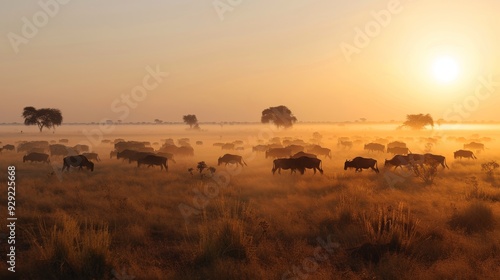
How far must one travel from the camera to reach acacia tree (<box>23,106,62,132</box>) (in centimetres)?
7694

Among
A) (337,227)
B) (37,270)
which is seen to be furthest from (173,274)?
(337,227)

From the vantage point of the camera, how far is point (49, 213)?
42.3ft

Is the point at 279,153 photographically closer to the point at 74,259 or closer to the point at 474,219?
the point at 474,219

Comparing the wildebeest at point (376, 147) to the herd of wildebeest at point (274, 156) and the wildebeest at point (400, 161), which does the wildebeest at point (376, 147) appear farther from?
the wildebeest at point (400, 161)

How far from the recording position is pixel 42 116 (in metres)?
78.8

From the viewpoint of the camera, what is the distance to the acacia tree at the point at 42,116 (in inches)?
3029

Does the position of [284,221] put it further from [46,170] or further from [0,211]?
[46,170]

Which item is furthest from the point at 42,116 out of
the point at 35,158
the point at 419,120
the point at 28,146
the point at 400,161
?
the point at 419,120

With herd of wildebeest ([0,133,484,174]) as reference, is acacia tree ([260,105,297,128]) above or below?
above

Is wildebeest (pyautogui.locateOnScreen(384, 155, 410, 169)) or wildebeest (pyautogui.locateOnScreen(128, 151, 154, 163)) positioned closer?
wildebeest (pyautogui.locateOnScreen(384, 155, 410, 169))

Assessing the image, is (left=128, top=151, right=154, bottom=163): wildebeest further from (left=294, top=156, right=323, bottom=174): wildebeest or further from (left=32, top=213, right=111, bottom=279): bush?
(left=32, top=213, right=111, bottom=279): bush

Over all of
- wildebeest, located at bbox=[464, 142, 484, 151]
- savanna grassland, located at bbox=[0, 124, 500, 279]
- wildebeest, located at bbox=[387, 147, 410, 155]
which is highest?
wildebeest, located at bbox=[464, 142, 484, 151]

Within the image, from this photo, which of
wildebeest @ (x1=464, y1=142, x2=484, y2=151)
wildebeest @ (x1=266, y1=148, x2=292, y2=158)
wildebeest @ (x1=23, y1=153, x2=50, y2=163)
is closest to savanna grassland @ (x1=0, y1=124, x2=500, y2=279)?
wildebeest @ (x1=23, y1=153, x2=50, y2=163)

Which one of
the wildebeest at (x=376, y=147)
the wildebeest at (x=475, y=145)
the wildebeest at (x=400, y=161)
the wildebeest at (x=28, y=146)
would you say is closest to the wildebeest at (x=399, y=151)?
the wildebeest at (x=376, y=147)
